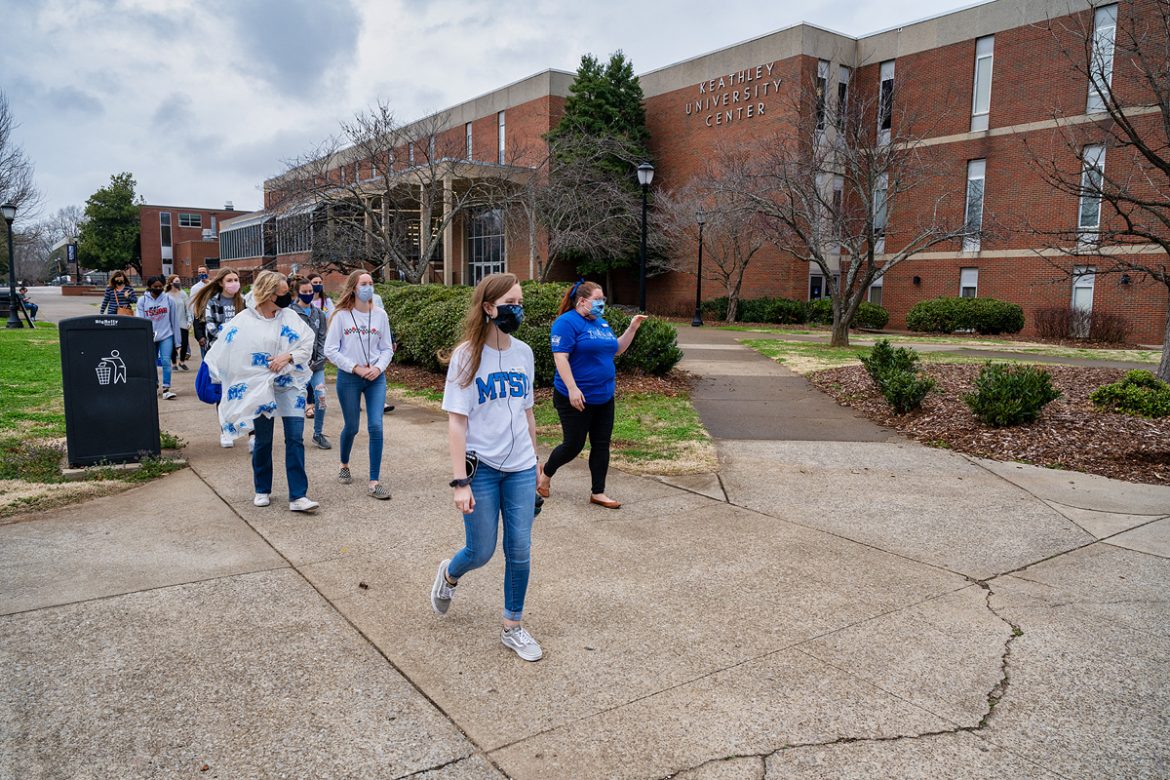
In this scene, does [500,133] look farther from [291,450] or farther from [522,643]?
[522,643]

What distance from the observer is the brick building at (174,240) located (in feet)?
279

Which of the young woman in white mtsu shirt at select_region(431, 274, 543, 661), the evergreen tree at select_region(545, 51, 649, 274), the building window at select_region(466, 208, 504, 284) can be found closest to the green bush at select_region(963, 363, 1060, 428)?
the young woman in white mtsu shirt at select_region(431, 274, 543, 661)

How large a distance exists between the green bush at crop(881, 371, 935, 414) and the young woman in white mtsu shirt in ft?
25.1

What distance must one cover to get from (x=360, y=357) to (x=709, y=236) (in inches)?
1113

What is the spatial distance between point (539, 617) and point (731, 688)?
118 centimetres

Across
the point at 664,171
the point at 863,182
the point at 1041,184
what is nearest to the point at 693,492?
the point at 863,182

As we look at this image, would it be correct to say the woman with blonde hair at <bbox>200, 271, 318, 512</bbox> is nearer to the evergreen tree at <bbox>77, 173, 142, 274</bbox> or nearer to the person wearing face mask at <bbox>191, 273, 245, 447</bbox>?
the person wearing face mask at <bbox>191, 273, 245, 447</bbox>

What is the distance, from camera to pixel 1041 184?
93.6 ft

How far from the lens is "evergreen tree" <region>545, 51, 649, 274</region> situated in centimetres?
3061

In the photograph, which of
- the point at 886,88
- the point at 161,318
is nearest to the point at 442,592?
the point at 161,318

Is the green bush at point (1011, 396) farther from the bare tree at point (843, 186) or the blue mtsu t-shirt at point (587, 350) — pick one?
the bare tree at point (843, 186)

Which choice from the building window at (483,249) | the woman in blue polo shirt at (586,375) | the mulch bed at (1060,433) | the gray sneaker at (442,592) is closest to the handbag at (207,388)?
the woman in blue polo shirt at (586,375)

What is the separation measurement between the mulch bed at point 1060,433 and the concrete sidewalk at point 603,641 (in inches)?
53.1

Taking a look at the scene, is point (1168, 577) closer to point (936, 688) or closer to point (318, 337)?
point (936, 688)
